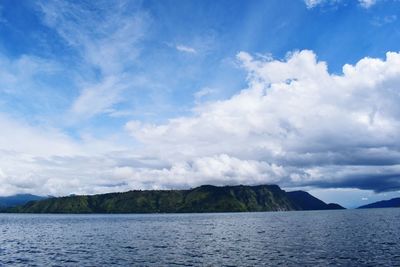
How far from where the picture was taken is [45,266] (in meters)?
71.4

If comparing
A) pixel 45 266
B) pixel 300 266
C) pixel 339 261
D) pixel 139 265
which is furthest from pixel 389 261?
pixel 45 266

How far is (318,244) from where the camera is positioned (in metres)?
100

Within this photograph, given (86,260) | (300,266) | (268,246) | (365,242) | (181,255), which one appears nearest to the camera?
(300,266)

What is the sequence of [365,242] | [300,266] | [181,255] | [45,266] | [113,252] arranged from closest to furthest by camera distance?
[300,266] < [45,266] < [181,255] < [113,252] < [365,242]

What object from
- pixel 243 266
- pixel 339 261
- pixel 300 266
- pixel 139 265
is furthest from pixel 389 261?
pixel 139 265

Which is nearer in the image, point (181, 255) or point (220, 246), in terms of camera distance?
point (181, 255)

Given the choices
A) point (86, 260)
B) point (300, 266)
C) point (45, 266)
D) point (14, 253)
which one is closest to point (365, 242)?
point (300, 266)

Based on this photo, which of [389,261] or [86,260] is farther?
[86,260]

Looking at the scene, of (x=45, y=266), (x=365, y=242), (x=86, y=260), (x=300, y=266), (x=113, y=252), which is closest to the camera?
(x=300, y=266)

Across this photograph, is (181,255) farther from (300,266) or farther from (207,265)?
(300,266)

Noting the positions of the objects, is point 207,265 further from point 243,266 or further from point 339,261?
point 339,261

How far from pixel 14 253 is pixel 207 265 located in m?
52.1

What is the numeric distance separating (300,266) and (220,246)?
37.3m

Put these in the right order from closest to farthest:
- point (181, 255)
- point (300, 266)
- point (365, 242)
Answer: point (300, 266) < point (181, 255) < point (365, 242)
